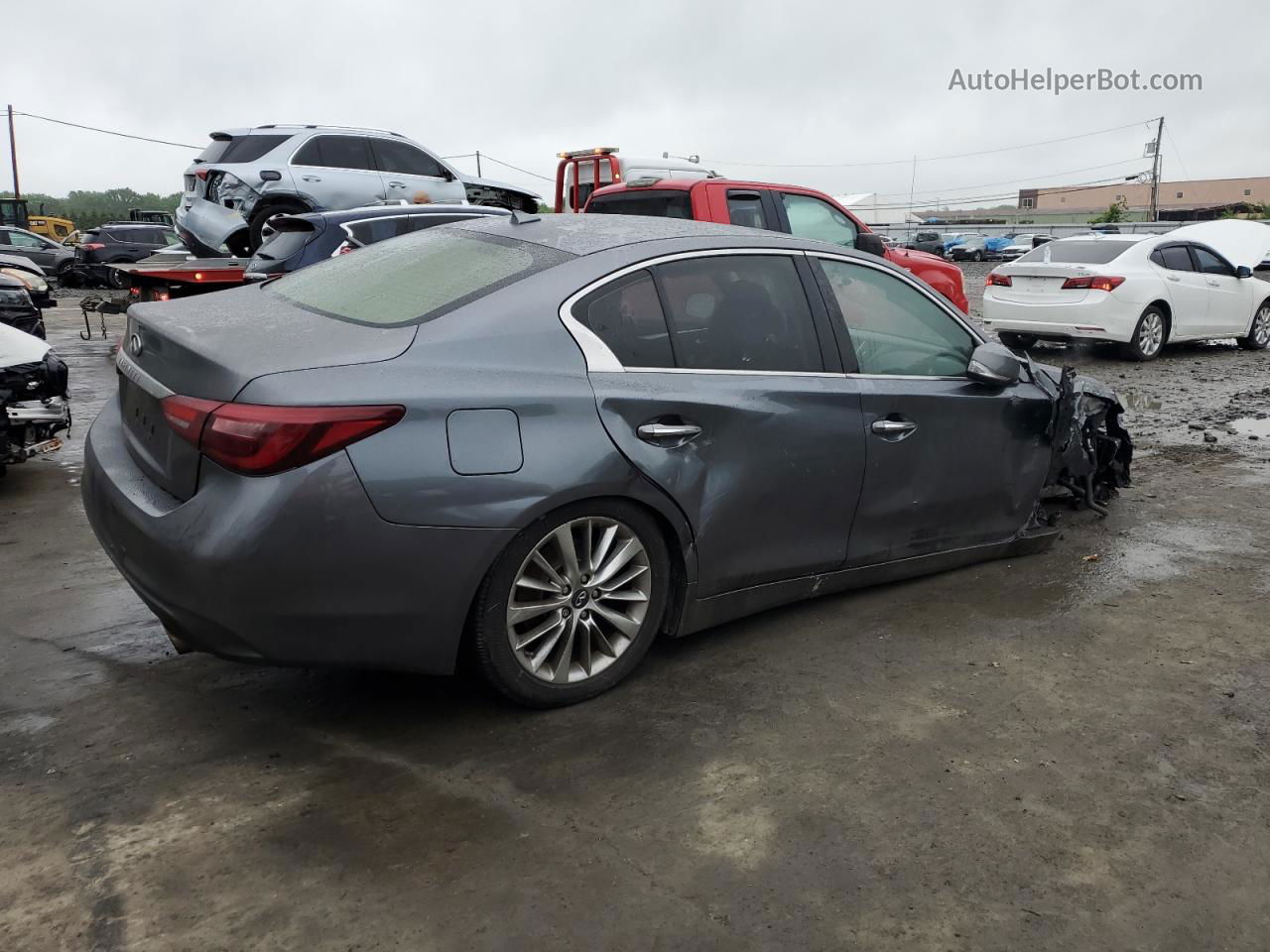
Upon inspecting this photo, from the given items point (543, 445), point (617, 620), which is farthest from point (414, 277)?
point (617, 620)

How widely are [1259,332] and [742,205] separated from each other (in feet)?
26.7

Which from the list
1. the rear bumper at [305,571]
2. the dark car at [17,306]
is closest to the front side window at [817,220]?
the dark car at [17,306]

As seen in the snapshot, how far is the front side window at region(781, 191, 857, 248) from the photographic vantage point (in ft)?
33.3

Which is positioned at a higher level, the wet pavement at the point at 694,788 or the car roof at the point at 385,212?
the car roof at the point at 385,212

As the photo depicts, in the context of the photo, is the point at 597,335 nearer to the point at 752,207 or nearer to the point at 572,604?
the point at 572,604

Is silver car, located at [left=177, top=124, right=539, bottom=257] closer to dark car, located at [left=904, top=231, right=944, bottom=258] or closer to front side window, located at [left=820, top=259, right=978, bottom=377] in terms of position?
front side window, located at [left=820, top=259, right=978, bottom=377]

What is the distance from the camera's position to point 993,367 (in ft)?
14.6

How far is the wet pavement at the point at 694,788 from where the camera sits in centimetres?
250

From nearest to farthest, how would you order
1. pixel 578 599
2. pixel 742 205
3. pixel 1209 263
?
pixel 578 599, pixel 742 205, pixel 1209 263

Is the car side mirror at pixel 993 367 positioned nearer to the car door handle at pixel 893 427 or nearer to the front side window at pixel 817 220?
the car door handle at pixel 893 427

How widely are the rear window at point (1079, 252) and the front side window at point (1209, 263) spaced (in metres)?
1.11

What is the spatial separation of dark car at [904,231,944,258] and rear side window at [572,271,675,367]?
38849 millimetres

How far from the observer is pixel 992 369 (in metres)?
4.44

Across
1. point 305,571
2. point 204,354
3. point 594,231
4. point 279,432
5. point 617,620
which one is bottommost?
point 617,620
